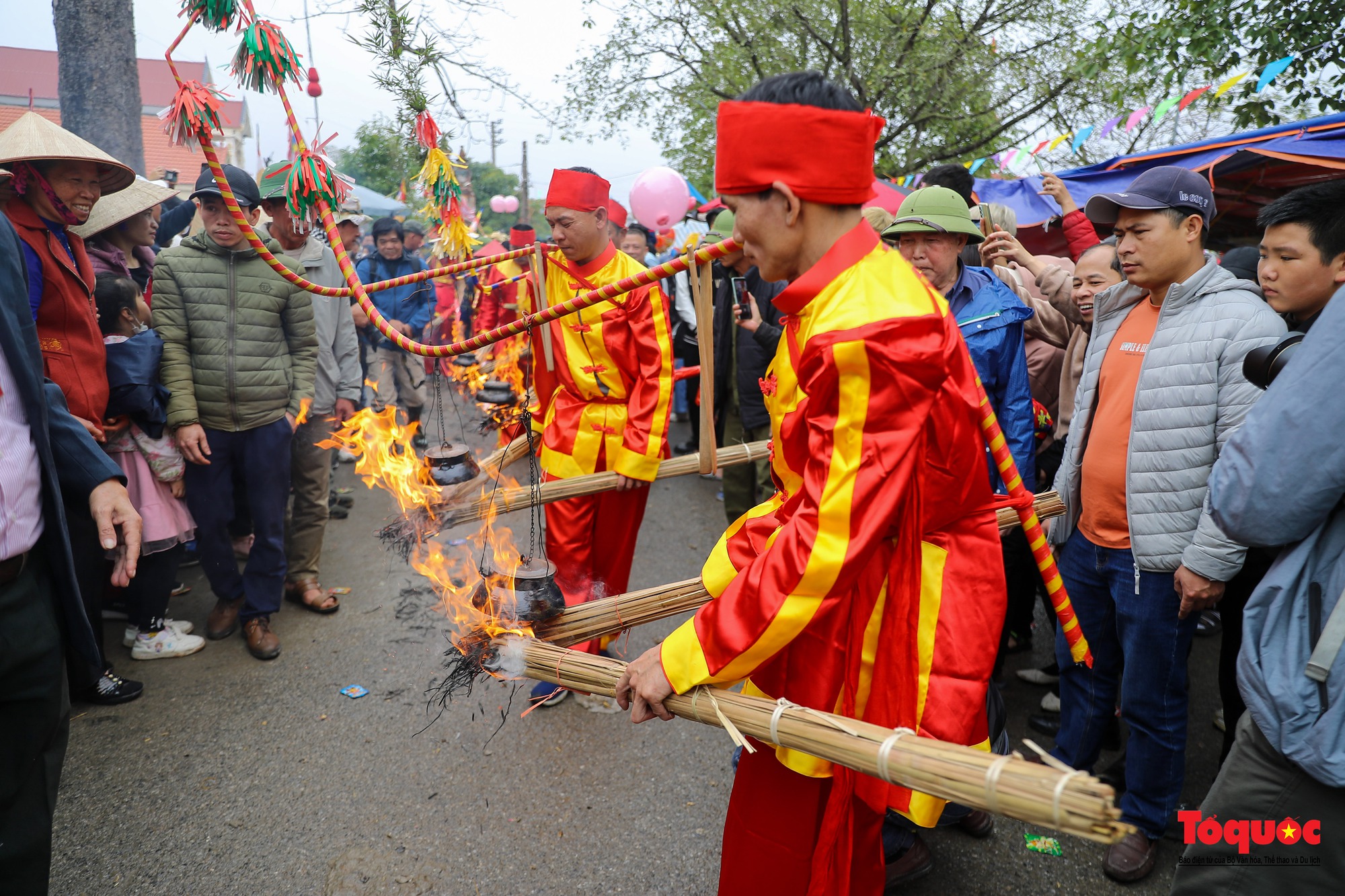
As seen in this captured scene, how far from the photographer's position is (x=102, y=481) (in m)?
2.32

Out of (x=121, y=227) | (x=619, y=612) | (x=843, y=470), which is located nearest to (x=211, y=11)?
(x=619, y=612)

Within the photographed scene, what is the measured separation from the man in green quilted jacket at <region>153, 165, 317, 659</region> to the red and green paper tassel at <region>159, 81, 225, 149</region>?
1.63 meters

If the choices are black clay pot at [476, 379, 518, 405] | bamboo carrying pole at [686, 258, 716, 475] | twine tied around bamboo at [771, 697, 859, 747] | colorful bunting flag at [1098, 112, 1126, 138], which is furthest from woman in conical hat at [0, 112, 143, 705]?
colorful bunting flag at [1098, 112, 1126, 138]

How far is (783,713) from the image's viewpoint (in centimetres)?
165

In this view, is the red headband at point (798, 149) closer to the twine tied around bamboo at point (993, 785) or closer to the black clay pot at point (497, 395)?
the twine tied around bamboo at point (993, 785)

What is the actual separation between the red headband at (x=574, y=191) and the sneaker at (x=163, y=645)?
3107 mm

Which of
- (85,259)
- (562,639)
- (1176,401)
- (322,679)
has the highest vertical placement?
(85,259)

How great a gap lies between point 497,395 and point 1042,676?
3356 mm

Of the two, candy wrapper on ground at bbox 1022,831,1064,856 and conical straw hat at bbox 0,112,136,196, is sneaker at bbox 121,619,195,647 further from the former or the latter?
candy wrapper on ground at bbox 1022,831,1064,856

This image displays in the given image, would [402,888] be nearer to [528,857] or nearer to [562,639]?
[528,857]

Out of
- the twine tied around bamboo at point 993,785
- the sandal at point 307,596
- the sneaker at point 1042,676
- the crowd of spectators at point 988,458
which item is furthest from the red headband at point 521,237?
the twine tied around bamboo at point 993,785

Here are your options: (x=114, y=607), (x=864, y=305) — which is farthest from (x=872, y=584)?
(x=114, y=607)

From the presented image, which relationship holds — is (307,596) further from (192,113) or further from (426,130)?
(192,113)

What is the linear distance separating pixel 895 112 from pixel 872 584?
12302 mm
